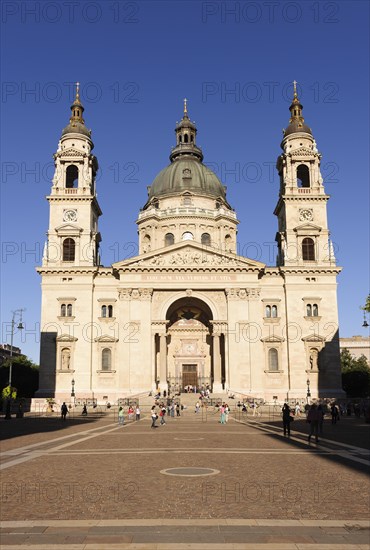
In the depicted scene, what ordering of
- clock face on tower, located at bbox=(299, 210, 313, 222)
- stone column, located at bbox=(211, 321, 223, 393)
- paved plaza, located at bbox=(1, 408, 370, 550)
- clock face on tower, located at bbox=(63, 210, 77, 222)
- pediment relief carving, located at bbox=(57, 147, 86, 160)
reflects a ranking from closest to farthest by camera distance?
paved plaza, located at bbox=(1, 408, 370, 550) → stone column, located at bbox=(211, 321, 223, 393) → clock face on tower, located at bbox=(63, 210, 77, 222) → clock face on tower, located at bbox=(299, 210, 313, 222) → pediment relief carving, located at bbox=(57, 147, 86, 160)

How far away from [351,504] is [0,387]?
8223 cm

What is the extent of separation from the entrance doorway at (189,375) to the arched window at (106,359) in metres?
15.7

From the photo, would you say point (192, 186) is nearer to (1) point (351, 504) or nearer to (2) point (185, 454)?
(2) point (185, 454)

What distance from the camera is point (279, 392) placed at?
219 ft

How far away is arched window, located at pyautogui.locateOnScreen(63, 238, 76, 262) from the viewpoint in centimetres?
7062

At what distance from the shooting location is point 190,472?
53.6 feet

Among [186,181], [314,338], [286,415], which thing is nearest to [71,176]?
[186,181]

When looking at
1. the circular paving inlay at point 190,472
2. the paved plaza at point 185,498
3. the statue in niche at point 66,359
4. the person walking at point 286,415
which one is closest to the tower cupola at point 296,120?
the statue in niche at point 66,359

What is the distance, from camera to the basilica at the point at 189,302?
66.9m

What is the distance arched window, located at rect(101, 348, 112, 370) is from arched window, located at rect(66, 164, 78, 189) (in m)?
22.0

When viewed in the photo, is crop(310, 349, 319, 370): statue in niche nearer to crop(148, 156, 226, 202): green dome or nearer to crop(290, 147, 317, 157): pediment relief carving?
crop(290, 147, 317, 157): pediment relief carving

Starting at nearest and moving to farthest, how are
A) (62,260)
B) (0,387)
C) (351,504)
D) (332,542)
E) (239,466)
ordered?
(332,542)
(351,504)
(239,466)
(62,260)
(0,387)

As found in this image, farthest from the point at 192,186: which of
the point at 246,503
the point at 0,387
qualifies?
the point at 246,503

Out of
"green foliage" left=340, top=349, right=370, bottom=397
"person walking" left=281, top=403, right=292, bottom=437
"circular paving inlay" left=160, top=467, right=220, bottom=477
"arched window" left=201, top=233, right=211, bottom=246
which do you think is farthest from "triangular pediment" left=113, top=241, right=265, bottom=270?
"circular paving inlay" left=160, top=467, right=220, bottom=477
